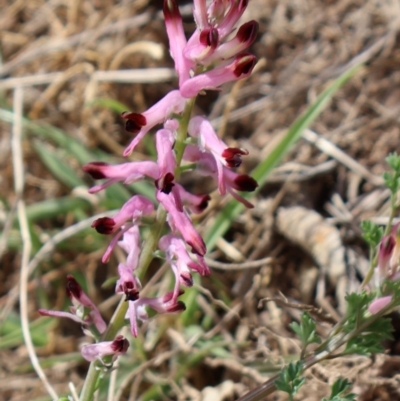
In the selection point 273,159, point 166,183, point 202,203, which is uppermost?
point 166,183

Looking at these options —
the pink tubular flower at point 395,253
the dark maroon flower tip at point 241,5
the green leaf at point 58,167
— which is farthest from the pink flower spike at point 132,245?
the green leaf at point 58,167

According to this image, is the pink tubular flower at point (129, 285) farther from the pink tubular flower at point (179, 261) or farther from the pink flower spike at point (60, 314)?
the pink flower spike at point (60, 314)

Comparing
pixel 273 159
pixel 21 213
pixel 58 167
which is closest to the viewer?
pixel 273 159

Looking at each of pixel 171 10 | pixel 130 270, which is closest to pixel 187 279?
pixel 130 270

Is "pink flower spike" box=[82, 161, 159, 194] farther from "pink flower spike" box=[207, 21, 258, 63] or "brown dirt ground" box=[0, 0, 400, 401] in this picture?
"brown dirt ground" box=[0, 0, 400, 401]

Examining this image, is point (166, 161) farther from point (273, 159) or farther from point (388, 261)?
point (273, 159)

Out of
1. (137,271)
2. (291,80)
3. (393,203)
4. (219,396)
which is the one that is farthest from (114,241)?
(291,80)

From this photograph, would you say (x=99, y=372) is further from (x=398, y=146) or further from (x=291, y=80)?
(x=291, y=80)
